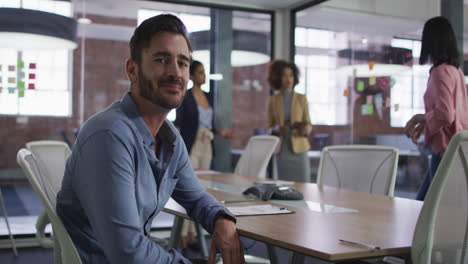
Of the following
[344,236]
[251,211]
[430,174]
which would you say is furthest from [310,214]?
[430,174]

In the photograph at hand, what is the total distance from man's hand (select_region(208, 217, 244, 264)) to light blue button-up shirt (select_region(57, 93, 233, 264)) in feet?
0.55

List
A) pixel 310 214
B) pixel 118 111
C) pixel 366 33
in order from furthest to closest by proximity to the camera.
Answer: pixel 366 33 < pixel 310 214 < pixel 118 111

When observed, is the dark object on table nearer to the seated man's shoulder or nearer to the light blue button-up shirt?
the light blue button-up shirt

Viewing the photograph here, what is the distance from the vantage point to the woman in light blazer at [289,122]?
4.77m

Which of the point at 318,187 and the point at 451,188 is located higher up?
the point at 451,188

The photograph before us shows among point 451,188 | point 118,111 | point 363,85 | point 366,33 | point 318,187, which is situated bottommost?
point 318,187

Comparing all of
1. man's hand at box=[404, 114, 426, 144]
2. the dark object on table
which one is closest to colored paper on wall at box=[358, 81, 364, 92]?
man's hand at box=[404, 114, 426, 144]

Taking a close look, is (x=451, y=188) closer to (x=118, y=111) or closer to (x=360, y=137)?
(x=118, y=111)

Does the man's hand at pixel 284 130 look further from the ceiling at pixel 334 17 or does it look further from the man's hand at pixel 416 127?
the man's hand at pixel 416 127

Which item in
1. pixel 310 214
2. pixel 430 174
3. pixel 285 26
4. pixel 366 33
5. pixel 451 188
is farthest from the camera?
pixel 285 26

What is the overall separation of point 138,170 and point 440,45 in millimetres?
2592

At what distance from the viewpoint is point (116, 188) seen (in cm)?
126

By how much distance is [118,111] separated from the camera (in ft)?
4.67

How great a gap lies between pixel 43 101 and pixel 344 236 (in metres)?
4.39
